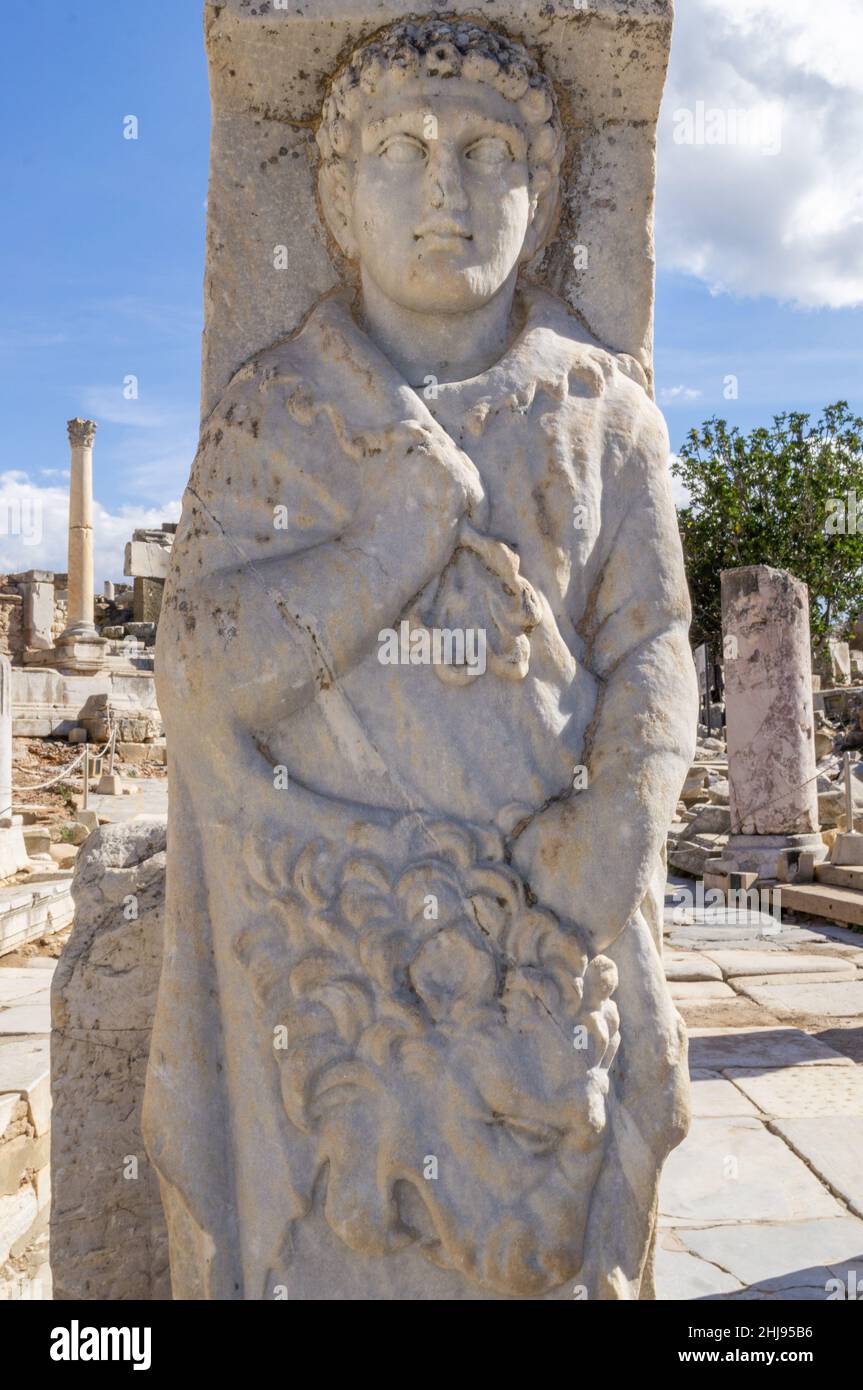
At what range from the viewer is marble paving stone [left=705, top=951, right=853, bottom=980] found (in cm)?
660

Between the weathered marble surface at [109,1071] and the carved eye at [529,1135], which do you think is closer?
the carved eye at [529,1135]

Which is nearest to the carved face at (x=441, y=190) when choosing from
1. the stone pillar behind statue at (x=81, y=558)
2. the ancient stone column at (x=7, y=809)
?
the ancient stone column at (x=7, y=809)

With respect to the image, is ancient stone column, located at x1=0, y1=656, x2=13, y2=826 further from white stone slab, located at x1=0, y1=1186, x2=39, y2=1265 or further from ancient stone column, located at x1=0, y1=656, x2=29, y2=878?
white stone slab, located at x1=0, y1=1186, x2=39, y2=1265

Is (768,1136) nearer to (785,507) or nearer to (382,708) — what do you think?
(382,708)

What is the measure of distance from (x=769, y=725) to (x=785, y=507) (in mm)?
16315

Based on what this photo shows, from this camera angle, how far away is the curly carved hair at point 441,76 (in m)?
1.97

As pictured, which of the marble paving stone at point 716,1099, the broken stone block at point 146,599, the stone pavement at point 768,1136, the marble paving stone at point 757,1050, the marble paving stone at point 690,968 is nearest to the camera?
the stone pavement at point 768,1136

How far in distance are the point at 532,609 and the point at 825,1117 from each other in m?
3.06

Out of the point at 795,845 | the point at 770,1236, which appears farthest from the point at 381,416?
the point at 795,845

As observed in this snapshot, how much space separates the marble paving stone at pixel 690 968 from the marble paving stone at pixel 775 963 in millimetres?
Answer: 66

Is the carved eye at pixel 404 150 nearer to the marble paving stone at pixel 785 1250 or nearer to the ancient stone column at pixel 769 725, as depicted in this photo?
the marble paving stone at pixel 785 1250

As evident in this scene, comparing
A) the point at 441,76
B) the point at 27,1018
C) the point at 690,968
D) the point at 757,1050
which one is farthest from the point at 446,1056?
the point at 690,968

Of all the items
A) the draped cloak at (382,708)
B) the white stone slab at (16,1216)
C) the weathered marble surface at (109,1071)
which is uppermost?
the draped cloak at (382,708)

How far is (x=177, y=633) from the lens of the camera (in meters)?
1.92
